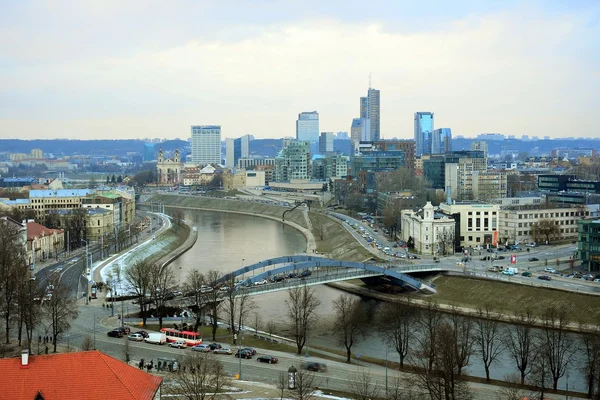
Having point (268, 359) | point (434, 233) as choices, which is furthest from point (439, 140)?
point (268, 359)

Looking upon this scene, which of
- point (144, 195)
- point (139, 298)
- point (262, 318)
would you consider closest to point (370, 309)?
point (262, 318)

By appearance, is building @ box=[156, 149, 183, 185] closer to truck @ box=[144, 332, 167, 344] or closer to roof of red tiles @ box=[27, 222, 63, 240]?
roof of red tiles @ box=[27, 222, 63, 240]

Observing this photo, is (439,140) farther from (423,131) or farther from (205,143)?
(205,143)

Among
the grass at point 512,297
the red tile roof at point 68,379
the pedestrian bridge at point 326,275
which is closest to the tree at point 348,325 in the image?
the pedestrian bridge at point 326,275

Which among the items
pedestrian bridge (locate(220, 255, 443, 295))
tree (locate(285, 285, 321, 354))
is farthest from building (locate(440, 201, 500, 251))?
tree (locate(285, 285, 321, 354))

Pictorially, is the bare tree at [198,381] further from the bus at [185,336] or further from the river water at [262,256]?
the river water at [262,256]
